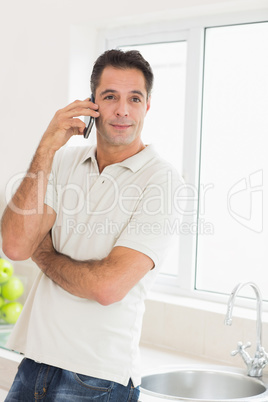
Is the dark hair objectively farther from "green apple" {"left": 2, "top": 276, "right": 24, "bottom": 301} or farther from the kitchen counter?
"green apple" {"left": 2, "top": 276, "right": 24, "bottom": 301}

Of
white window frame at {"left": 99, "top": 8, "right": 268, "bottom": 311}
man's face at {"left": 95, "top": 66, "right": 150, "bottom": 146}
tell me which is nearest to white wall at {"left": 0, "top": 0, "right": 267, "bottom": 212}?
white window frame at {"left": 99, "top": 8, "right": 268, "bottom": 311}

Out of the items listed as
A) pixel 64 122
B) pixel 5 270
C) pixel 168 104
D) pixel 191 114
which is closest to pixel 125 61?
pixel 64 122

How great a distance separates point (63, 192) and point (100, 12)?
1.20 meters

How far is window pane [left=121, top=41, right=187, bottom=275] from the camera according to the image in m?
2.53

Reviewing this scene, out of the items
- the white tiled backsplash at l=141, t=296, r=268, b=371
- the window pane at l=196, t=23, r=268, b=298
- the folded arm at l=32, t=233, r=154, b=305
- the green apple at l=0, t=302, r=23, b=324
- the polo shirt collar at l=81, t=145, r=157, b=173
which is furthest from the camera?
the green apple at l=0, t=302, r=23, b=324

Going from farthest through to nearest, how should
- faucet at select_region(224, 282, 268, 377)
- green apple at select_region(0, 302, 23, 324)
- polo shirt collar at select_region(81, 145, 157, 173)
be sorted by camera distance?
green apple at select_region(0, 302, 23, 324)
faucet at select_region(224, 282, 268, 377)
polo shirt collar at select_region(81, 145, 157, 173)

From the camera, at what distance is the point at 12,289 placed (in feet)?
8.21

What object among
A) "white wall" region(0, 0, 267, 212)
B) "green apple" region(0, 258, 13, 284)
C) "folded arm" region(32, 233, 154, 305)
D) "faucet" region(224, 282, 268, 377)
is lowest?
"faucet" region(224, 282, 268, 377)

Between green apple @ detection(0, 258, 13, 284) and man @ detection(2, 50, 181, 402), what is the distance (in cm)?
98

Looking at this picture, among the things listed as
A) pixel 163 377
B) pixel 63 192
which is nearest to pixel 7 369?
pixel 163 377

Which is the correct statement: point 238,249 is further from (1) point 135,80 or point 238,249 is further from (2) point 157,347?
(1) point 135,80

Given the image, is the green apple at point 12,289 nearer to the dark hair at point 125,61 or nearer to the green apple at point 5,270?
the green apple at point 5,270

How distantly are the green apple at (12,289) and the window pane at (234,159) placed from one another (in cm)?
83

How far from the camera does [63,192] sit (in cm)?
162
